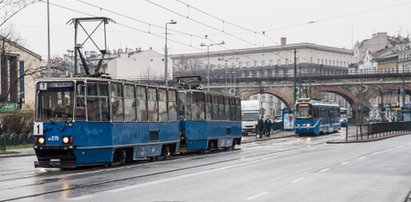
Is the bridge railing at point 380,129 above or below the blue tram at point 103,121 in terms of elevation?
below

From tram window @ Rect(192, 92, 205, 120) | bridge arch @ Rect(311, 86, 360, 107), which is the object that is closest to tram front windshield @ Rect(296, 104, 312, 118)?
tram window @ Rect(192, 92, 205, 120)

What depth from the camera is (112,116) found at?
2458 centimetres

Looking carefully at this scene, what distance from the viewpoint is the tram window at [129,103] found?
84.7 feet

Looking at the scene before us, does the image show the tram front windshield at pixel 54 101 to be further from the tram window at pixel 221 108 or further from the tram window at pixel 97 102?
the tram window at pixel 221 108

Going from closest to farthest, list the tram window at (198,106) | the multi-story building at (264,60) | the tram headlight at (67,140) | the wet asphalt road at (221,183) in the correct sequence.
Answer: the wet asphalt road at (221,183) → the tram headlight at (67,140) → the tram window at (198,106) → the multi-story building at (264,60)

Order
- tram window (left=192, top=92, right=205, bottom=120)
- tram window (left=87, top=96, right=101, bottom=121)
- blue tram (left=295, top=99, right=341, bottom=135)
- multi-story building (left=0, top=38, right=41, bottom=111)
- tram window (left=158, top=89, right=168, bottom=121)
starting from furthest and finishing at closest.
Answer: blue tram (left=295, top=99, right=341, bottom=135) < multi-story building (left=0, top=38, right=41, bottom=111) < tram window (left=192, top=92, right=205, bottom=120) < tram window (left=158, top=89, right=168, bottom=121) < tram window (left=87, top=96, right=101, bottom=121)

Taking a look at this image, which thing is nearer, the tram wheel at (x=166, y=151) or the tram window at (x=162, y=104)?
the tram window at (x=162, y=104)

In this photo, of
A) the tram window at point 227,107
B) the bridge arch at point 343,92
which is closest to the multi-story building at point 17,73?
the tram window at point 227,107

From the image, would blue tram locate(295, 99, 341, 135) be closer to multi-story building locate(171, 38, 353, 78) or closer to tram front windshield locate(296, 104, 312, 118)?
tram front windshield locate(296, 104, 312, 118)

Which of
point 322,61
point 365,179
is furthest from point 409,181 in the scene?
point 322,61

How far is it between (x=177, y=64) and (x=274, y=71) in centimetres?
2461

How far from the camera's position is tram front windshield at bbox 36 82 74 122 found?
904 inches

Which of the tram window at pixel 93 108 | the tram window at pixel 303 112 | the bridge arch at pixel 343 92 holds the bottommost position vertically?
the tram window at pixel 303 112

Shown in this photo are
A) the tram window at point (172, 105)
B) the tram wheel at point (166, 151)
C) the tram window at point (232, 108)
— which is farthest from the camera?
the tram window at point (232, 108)
